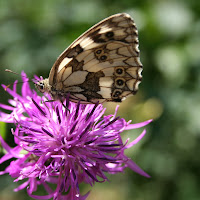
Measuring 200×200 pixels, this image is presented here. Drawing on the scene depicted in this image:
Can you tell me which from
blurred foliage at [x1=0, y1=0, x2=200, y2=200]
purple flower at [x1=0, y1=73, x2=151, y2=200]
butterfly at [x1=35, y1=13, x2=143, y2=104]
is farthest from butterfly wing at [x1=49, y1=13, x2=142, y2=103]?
blurred foliage at [x1=0, y1=0, x2=200, y2=200]

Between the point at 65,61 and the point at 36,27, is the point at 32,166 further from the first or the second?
the point at 36,27

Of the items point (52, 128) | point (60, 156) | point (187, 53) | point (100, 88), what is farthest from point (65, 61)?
point (187, 53)

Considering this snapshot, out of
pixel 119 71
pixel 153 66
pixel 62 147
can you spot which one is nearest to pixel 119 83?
pixel 119 71

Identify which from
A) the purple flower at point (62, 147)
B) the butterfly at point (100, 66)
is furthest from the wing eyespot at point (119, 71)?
the purple flower at point (62, 147)

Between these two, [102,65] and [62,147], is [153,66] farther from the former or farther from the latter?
[62,147]

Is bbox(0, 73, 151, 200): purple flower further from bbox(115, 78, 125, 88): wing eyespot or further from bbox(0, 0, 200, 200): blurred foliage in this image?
bbox(0, 0, 200, 200): blurred foliage

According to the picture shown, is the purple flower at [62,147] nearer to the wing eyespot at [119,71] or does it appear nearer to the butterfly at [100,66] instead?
the butterfly at [100,66]
